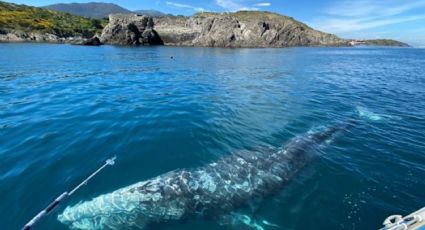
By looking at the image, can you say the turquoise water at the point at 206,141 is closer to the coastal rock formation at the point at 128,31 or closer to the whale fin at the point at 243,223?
the whale fin at the point at 243,223

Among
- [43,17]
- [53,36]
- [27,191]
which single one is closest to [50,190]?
[27,191]

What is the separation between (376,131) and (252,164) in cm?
868

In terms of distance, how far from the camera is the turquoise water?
8820 mm

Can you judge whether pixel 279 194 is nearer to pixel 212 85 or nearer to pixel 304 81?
pixel 212 85

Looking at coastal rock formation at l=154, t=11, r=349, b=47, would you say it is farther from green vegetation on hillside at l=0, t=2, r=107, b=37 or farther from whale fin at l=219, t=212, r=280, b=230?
whale fin at l=219, t=212, r=280, b=230

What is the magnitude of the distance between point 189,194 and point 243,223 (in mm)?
1909

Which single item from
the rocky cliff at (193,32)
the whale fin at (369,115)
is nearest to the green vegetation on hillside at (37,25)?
the rocky cliff at (193,32)

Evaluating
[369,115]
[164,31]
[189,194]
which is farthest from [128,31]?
[189,194]

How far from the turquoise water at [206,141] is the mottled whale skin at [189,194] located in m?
0.45

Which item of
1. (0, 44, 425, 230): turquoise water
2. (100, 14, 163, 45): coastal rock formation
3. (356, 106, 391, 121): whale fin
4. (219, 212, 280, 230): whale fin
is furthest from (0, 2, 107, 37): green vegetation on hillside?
(219, 212, 280, 230): whale fin

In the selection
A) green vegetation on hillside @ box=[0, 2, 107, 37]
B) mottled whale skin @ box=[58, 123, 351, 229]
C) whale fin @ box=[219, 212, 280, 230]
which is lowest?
whale fin @ box=[219, 212, 280, 230]

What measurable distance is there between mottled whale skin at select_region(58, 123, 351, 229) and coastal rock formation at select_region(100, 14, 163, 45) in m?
118

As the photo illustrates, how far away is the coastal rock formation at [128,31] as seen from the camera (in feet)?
388

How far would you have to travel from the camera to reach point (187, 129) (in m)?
15.1
